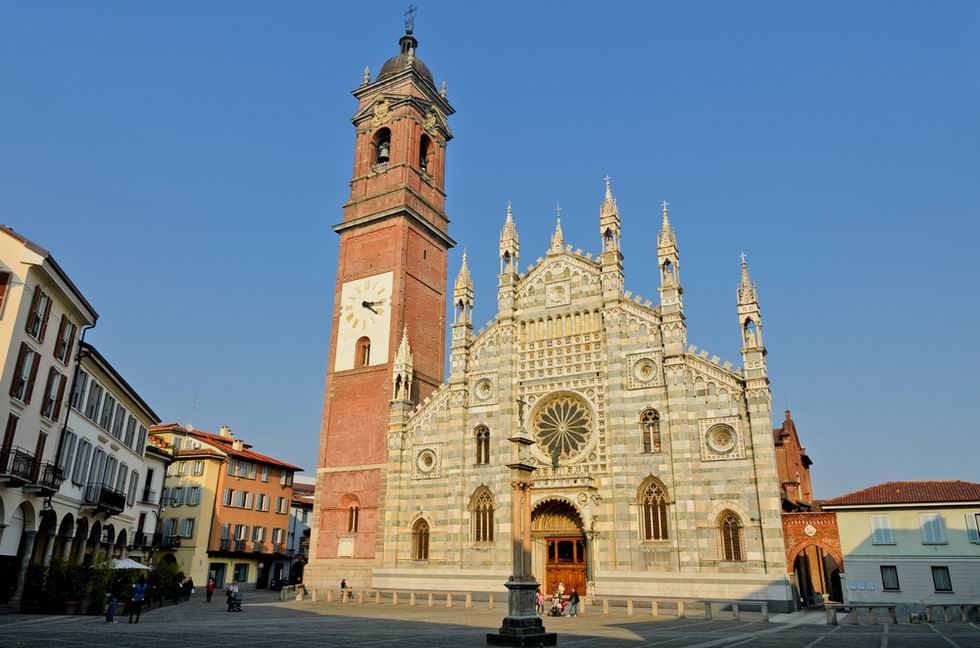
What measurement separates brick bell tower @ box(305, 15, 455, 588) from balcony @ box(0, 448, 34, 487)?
19.3 m

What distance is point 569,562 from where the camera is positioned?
37.0 m

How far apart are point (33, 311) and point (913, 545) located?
3823 centimetres

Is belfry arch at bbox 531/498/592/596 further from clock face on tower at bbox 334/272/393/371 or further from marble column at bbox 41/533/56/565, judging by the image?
marble column at bbox 41/533/56/565

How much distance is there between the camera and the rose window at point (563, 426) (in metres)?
38.1

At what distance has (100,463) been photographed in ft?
122

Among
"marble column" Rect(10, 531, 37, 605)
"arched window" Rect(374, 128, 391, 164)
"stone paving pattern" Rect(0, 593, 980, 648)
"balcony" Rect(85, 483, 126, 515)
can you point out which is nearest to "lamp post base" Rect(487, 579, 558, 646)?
"stone paving pattern" Rect(0, 593, 980, 648)

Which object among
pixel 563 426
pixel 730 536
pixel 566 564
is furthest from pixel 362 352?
pixel 730 536

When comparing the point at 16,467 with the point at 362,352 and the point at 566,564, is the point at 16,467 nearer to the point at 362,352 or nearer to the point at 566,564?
the point at 362,352

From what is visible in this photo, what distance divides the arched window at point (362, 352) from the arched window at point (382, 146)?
43.3ft

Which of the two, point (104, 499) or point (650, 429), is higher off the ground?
point (650, 429)

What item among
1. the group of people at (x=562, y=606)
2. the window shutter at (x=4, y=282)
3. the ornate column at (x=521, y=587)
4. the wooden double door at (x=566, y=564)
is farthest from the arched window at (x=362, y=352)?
the ornate column at (x=521, y=587)

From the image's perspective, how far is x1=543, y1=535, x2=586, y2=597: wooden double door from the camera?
120ft

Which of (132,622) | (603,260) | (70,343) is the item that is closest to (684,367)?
(603,260)

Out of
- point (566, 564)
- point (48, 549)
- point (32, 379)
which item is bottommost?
point (566, 564)
